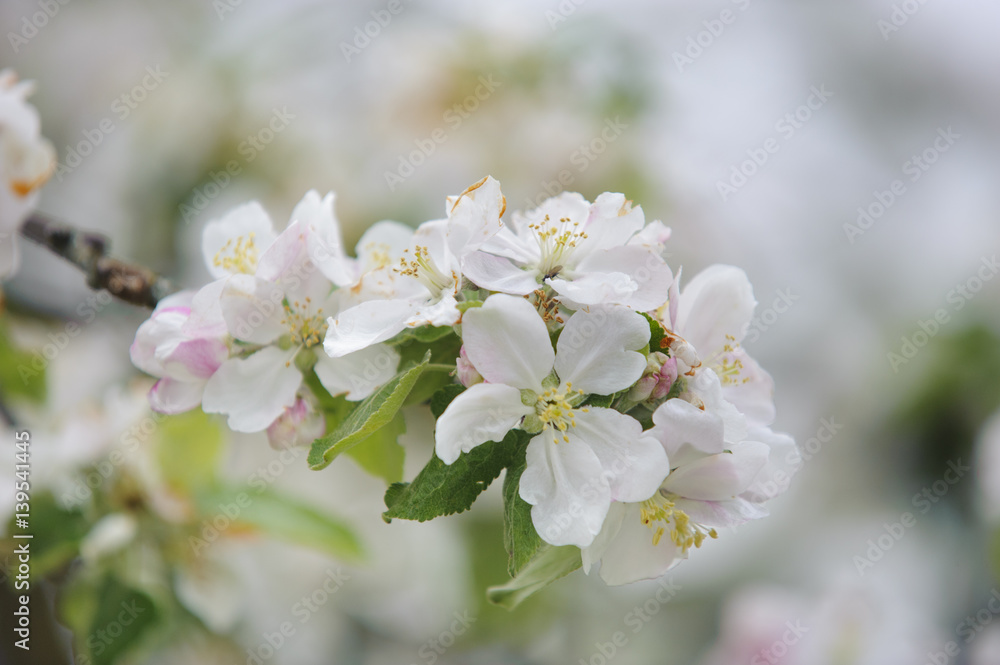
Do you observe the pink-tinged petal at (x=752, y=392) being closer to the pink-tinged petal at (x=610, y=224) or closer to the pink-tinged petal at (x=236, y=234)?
the pink-tinged petal at (x=610, y=224)

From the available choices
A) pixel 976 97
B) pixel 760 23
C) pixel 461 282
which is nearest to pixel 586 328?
pixel 461 282

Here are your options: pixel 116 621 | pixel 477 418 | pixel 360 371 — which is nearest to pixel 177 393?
pixel 360 371

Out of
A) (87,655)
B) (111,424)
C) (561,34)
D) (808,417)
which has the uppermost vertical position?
(561,34)

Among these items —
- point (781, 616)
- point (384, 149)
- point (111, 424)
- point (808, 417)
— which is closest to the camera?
point (111, 424)

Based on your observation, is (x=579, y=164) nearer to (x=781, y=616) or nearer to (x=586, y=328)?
(x=781, y=616)

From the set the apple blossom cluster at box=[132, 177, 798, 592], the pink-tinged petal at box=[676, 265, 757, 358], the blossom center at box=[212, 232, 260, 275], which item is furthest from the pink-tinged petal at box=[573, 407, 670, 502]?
the blossom center at box=[212, 232, 260, 275]

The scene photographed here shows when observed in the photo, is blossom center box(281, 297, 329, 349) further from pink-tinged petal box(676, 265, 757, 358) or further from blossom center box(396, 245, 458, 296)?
pink-tinged petal box(676, 265, 757, 358)
